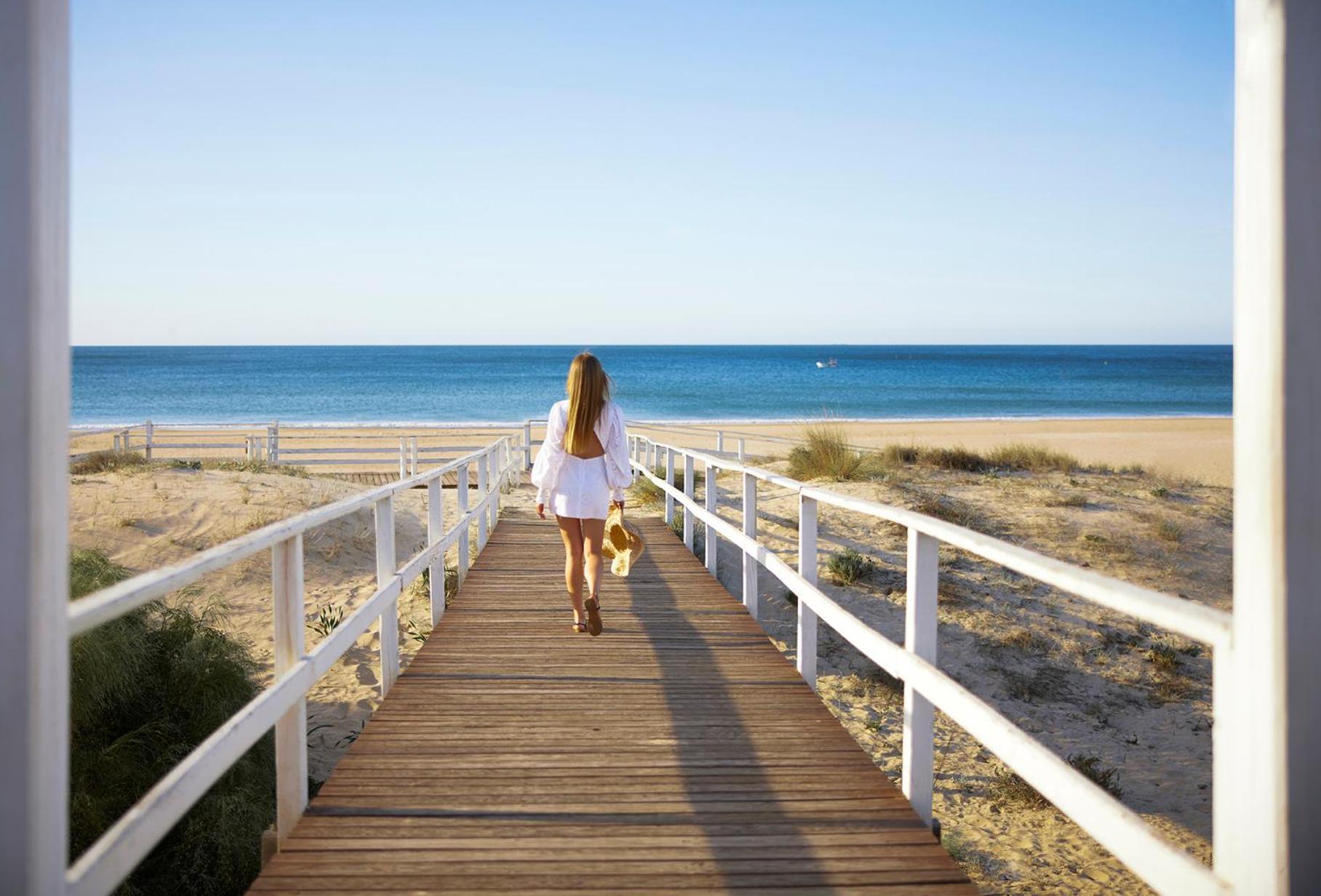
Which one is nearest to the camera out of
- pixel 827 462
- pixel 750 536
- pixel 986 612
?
pixel 750 536

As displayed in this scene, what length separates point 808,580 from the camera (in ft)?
18.2

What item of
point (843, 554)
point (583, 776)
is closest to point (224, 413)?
point (843, 554)

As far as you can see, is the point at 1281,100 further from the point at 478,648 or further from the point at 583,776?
the point at 478,648

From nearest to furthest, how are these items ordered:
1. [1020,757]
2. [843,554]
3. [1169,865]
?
[1169,865], [1020,757], [843,554]

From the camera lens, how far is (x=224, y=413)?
5862 cm

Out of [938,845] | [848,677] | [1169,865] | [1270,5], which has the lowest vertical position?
[848,677]

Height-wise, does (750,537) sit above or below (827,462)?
below

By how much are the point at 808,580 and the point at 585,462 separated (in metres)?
1.82

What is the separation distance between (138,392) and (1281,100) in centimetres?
8379

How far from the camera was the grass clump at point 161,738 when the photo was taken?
4387 millimetres

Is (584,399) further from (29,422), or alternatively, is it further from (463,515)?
(29,422)

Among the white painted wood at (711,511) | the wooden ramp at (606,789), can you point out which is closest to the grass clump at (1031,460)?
the white painted wood at (711,511)

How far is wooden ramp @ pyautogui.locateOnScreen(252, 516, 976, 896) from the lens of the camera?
10.4 feet

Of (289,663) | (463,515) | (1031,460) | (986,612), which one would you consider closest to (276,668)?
(289,663)
